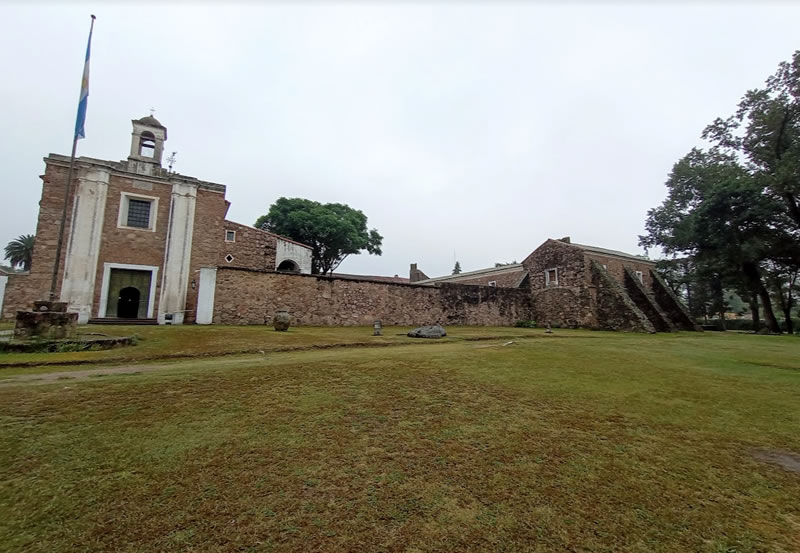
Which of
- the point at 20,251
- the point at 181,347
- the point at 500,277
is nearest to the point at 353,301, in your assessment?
the point at 181,347

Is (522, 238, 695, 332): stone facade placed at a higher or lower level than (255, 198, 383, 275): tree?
lower

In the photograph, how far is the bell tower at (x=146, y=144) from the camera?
15.8 meters

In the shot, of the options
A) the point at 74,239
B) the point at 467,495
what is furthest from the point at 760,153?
the point at 74,239

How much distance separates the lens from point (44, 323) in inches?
261

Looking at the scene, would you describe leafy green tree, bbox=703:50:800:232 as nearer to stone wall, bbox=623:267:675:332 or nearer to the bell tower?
stone wall, bbox=623:267:675:332

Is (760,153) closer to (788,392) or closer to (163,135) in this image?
(788,392)

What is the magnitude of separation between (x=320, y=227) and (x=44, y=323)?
2113cm

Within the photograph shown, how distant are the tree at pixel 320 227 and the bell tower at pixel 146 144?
1091 centimetres

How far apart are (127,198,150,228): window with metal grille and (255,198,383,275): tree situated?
11600mm

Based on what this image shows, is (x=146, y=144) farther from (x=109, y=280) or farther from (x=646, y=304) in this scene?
(x=646, y=304)

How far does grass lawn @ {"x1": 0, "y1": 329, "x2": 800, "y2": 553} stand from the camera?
1.57 meters

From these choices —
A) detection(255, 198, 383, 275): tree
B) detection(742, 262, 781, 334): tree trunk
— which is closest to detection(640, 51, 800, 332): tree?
detection(742, 262, 781, 334): tree trunk

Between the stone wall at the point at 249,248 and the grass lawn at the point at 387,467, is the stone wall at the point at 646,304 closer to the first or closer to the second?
the grass lawn at the point at 387,467

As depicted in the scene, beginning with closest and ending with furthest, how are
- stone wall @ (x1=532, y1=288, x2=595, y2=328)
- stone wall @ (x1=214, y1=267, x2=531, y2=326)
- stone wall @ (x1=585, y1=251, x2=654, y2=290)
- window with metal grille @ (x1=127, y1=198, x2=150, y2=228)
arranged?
stone wall @ (x1=214, y1=267, x2=531, y2=326), window with metal grille @ (x1=127, y1=198, x2=150, y2=228), stone wall @ (x1=532, y1=288, x2=595, y2=328), stone wall @ (x1=585, y1=251, x2=654, y2=290)
